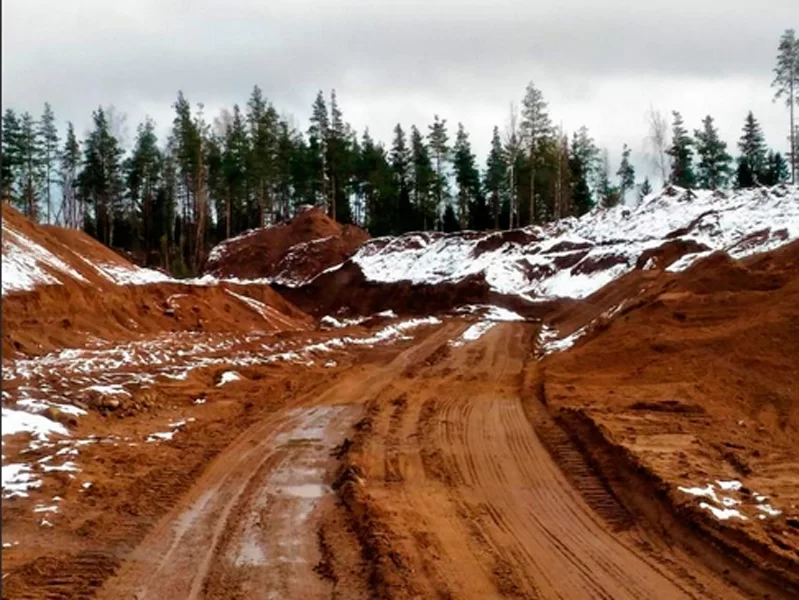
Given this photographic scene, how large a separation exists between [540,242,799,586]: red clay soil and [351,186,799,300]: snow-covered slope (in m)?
11.0

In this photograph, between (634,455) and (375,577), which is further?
(634,455)

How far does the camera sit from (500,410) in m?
14.5

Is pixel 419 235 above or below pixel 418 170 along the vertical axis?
below

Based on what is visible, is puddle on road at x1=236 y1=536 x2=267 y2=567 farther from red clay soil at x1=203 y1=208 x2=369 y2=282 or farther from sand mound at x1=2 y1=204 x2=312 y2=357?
red clay soil at x1=203 y1=208 x2=369 y2=282

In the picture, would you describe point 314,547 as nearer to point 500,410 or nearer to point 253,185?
point 500,410

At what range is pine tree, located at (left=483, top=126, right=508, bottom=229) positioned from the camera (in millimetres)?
75469

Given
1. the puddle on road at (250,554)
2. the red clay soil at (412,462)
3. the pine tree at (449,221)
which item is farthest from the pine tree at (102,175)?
the puddle on road at (250,554)

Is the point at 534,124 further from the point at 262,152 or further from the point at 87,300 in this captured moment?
the point at 87,300

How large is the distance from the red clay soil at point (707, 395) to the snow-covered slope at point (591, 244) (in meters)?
11.0

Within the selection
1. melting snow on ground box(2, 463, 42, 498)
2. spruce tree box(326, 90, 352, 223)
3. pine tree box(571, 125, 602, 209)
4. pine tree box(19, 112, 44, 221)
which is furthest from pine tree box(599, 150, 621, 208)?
melting snow on ground box(2, 463, 42, 498)

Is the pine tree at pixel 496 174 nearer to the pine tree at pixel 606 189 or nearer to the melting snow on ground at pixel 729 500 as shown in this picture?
the pine tree at pixel 606 189

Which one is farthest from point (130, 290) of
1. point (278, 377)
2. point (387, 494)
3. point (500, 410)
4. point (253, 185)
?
point (253, 185)

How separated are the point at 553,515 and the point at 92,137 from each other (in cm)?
7090

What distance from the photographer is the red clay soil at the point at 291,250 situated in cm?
5962
